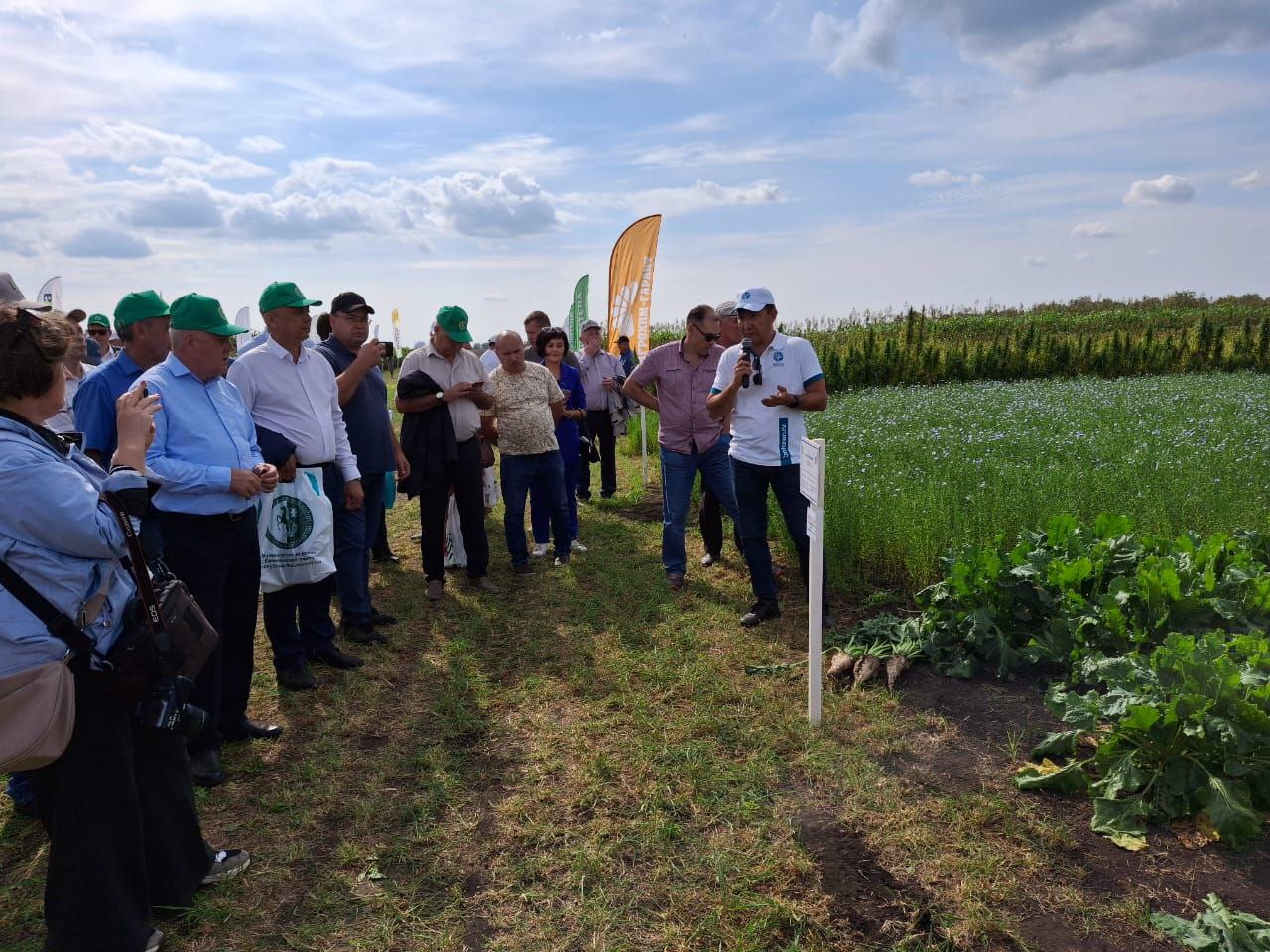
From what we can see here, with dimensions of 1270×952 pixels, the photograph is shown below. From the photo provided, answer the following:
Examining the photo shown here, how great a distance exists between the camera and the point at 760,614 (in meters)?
5.58

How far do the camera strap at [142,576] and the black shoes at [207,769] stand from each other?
146cm

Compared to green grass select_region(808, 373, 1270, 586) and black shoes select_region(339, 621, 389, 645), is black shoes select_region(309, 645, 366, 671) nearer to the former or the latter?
black shoes select_region(339, 621, 389, 645)

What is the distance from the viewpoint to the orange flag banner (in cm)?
1176

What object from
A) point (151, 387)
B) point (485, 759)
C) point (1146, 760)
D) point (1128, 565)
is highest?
point (151, 387)

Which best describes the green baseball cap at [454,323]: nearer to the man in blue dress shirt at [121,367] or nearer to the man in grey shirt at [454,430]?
the man in grey shirt at [454,430]

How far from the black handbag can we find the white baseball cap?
3.42 metres

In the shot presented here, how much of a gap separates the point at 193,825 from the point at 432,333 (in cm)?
403

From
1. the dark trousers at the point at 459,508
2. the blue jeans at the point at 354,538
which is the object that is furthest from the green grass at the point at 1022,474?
the blue jeans at the point at 354,538

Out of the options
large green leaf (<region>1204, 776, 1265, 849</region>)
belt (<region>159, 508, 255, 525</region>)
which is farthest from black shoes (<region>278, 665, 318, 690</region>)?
large green leaf (<region>1204, 776, 1265, 849</region>)

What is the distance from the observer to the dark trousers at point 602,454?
959cm

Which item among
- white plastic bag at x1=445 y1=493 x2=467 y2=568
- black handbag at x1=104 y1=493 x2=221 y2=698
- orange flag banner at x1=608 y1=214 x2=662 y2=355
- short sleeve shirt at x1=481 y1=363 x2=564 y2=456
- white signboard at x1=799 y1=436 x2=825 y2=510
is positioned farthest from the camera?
orange flag banner at x1=608 y1=214 x2=662 y2=355

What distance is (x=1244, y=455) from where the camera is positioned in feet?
24.3

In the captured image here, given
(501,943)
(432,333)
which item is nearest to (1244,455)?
(432,333)

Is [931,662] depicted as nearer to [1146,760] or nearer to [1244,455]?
[1146,760]
